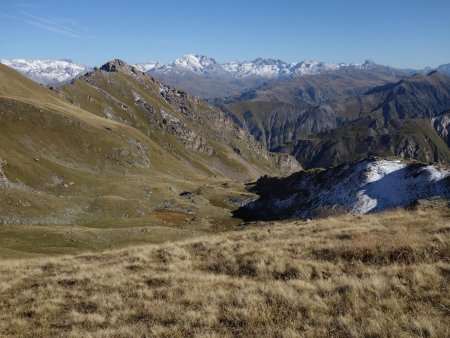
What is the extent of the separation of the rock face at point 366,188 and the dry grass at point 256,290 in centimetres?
4025

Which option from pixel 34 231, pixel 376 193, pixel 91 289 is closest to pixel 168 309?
pixel 91 289

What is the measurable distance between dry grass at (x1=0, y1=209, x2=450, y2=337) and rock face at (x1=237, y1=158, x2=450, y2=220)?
1585 inches

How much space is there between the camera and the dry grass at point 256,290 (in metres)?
12.1

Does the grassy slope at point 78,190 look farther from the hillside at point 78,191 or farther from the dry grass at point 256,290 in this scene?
the dry grass at point 256,290

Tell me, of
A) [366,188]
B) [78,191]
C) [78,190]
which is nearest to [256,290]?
[366,188]

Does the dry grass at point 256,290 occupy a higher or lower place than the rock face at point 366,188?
higher

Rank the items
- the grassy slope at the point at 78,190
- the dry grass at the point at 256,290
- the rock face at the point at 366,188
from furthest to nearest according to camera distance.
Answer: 1. the rock face at the point at 366,188
2. the grassy slope at the point at 78,190
3. the dry grass at the point at 256,290

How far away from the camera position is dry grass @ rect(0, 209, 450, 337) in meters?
12.1

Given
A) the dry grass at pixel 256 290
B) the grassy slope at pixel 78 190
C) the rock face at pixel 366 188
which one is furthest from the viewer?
the rock face at pixel 366 188

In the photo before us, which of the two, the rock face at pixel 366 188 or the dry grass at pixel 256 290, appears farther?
the rock face at pixel 366 188

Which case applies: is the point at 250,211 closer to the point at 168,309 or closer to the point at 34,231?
the point at 34,231

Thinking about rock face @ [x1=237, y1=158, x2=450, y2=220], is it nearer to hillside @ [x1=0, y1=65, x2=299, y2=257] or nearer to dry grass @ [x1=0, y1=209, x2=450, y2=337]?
hillside @ [x1=0, y1=65, x2=299, y2=257]

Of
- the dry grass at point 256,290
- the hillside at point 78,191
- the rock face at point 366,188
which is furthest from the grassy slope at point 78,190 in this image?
the dry grass at point 256,290

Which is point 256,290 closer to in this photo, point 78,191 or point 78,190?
point 78,191
